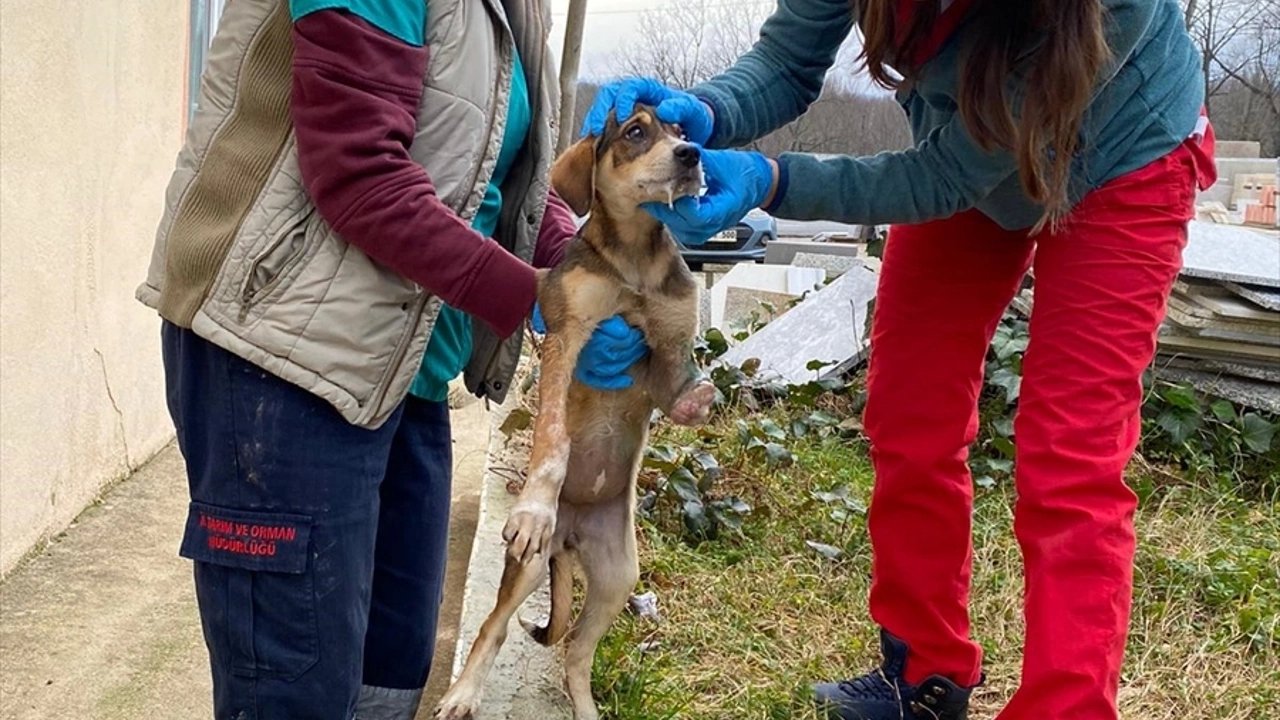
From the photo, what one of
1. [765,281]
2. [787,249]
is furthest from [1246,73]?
[765,281]

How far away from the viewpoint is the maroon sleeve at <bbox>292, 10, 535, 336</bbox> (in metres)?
1.91

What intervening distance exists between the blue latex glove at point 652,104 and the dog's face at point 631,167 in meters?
0.02

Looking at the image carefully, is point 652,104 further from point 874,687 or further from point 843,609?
point 843,609

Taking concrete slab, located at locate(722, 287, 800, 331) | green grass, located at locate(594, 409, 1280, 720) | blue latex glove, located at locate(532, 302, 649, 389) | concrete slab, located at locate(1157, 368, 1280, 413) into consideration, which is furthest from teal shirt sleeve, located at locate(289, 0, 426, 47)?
concrete slab, located at locate(722, 287, 800, 331)

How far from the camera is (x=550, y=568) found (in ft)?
9.89

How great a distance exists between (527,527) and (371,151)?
93 centimetres

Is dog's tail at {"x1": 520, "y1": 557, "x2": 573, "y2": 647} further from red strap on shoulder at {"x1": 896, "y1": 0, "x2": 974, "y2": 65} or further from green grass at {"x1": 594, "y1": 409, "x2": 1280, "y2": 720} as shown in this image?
red strap on shoulder at {"x1": 896, "y1": 0, "x2": 974, "y2": 65}

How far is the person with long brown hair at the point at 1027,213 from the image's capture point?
2.33 m

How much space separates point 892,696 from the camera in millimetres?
3057

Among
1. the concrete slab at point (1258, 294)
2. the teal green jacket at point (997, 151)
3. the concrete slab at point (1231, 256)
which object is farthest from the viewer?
the concrete slab at point (1231, 256)

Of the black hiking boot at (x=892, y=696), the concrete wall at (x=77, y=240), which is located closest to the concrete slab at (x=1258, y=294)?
the black hiking boot at (x=892, y=696)

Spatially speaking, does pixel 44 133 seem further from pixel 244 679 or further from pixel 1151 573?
pixel 1151 573

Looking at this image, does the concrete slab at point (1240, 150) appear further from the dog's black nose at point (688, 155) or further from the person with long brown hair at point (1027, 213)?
the dog's black nose at point (688, 155)

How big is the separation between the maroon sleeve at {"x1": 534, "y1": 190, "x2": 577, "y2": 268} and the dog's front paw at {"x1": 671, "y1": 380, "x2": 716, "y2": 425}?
0.43 meters
